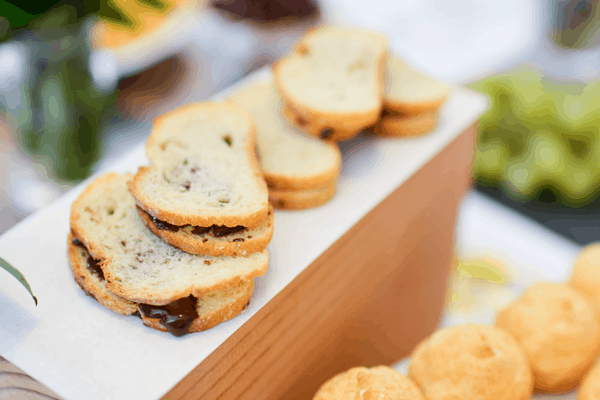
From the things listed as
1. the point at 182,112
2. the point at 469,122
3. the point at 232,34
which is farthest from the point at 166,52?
the point at 469,122

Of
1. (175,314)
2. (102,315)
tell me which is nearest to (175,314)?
(175,314)

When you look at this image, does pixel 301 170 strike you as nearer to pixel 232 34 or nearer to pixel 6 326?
pixel 6 326

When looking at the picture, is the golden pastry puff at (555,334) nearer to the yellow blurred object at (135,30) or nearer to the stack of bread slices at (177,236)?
the stack of bread slices at (177,236)

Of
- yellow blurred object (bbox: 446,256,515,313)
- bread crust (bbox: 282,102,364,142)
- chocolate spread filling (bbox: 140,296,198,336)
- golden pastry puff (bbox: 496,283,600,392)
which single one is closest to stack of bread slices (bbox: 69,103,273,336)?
chocolate spread filling (bbox: 140,296,198,336)

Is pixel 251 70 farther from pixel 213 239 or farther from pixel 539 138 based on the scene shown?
pixel 213 239

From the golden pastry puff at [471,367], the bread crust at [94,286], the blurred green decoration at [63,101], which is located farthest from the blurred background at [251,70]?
the golden pastry puff at [471,367]

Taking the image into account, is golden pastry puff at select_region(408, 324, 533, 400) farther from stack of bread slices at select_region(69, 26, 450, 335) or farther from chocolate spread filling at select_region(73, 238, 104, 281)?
chocolate spread filling at select_region(73, 238, 104, 281)
